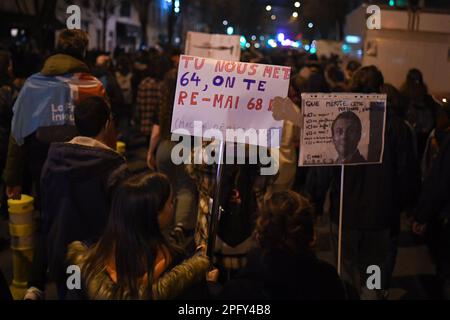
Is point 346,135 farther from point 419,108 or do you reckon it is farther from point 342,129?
point 419,108

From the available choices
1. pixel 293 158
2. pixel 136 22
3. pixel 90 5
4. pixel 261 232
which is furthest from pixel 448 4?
pixel 136 22

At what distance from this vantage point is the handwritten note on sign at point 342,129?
4523mm

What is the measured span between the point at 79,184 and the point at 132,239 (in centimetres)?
109

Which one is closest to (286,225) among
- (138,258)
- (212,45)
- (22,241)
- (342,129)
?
(138,258)

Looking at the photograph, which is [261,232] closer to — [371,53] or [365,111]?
[365,111]

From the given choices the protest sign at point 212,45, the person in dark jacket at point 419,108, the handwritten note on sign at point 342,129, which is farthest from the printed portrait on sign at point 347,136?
the protest sign at point 212,45

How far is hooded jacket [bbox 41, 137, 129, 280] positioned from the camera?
12.4 ft

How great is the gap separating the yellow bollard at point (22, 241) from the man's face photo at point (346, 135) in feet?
8.24

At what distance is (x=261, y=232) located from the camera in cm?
288

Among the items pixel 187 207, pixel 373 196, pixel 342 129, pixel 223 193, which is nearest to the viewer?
pixel 342 129

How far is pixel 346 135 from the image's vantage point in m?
4.64

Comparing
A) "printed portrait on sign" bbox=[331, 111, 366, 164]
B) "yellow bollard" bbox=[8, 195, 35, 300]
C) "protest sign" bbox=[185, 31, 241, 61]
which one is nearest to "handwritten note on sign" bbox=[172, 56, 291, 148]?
"printed portrait on sign" bbox=[331, 111, 366, 164]
